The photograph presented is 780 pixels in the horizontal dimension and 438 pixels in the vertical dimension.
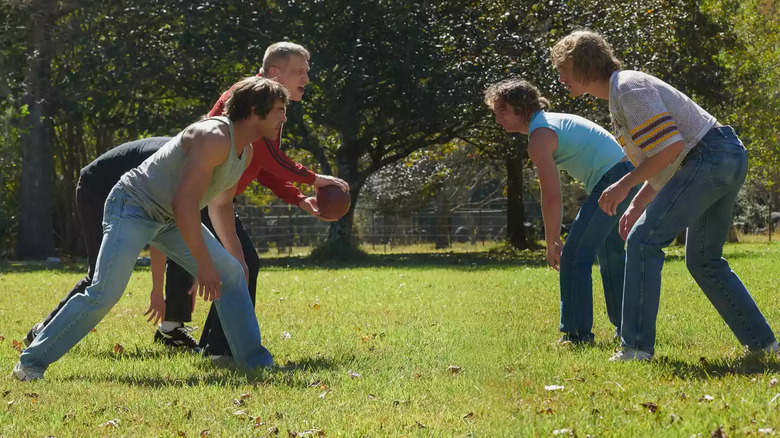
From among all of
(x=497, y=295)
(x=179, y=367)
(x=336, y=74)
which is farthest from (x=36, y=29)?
(x=179, y=367)

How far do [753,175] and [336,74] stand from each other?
65.6ft

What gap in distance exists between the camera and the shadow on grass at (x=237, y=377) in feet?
18.3

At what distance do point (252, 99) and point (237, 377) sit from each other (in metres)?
1.66

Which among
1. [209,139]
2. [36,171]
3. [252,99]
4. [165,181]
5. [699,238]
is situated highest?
[36,171]

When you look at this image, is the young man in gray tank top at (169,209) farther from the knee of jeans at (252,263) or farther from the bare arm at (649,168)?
the bare arm at (649,168)

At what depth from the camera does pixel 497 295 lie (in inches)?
466

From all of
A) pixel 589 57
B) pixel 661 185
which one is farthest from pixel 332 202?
pixel 661 185

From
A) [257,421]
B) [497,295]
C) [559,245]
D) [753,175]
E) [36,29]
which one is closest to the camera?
Result: [257,421]

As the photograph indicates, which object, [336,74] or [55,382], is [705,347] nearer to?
[55,382]

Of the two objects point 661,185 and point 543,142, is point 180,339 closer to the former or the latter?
point 543,142

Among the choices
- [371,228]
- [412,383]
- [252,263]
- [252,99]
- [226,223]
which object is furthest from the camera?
[371,228]

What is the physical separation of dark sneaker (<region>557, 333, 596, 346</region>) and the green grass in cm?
11

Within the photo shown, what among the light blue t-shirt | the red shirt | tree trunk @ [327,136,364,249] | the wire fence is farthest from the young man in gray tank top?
the wire fence

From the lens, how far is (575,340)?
6.97 metres
